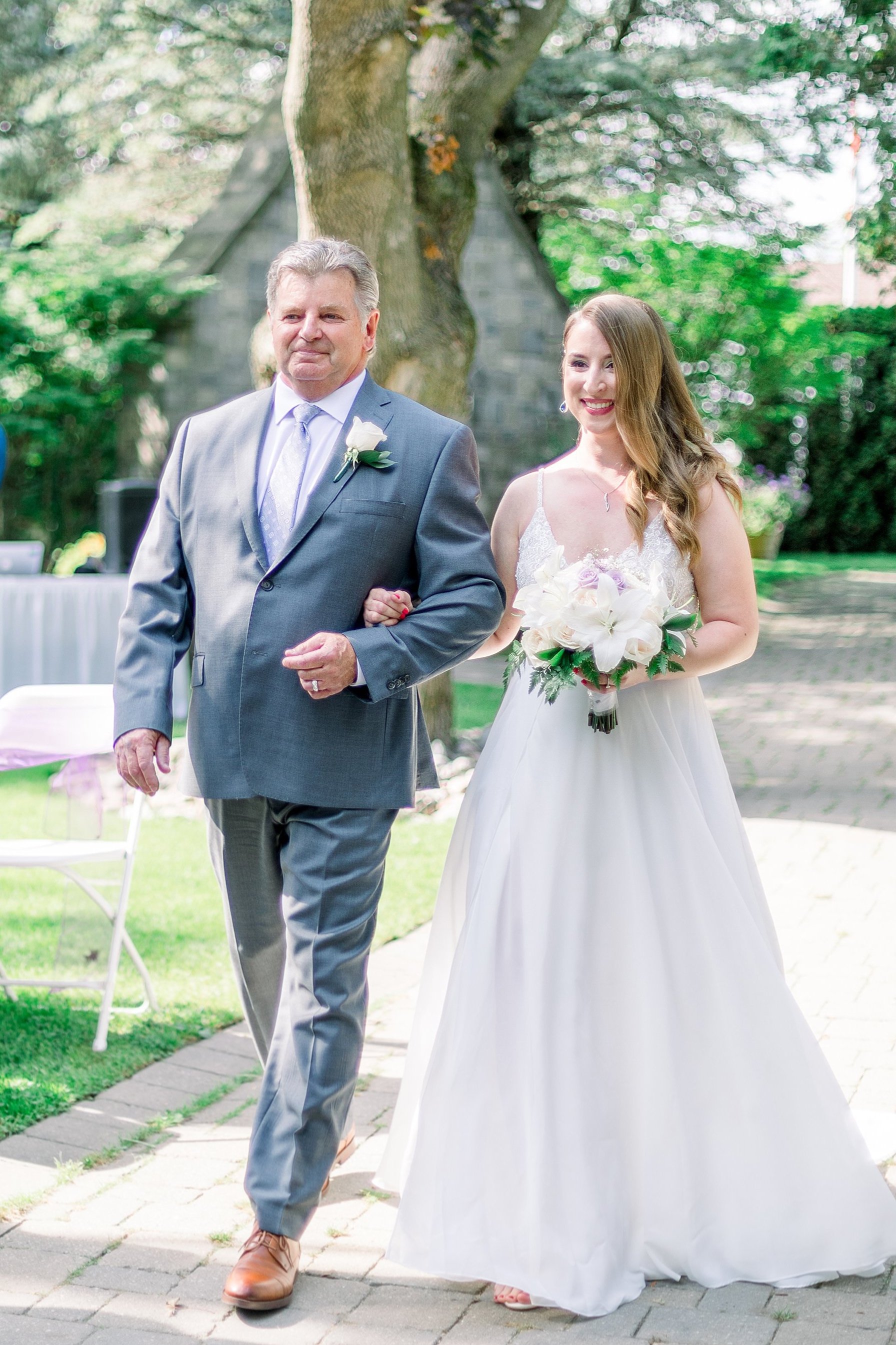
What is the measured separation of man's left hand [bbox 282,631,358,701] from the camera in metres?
3.01

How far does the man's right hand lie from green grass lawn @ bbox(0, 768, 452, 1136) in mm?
1370

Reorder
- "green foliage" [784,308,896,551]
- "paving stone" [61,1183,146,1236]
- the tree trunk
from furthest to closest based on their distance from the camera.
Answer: "green foliage" [784,308,896,551] < the tree trunk < "paving stone" [61,1183,146,1236]

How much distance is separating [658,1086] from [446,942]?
605mm

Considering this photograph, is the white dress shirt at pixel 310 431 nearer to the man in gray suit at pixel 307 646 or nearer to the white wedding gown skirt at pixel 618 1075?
the man in gray suit at pixel 307 646

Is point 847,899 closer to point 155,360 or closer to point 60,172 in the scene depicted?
point 155,360

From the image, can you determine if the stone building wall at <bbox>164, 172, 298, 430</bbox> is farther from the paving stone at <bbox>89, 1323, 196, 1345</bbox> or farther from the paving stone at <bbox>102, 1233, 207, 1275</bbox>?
the paving stone at <bbox>89, 1323, 196, 1345</bbox>

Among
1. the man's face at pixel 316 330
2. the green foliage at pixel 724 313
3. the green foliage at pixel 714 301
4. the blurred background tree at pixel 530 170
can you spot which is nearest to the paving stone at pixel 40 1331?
the man's face at pixel 316 330

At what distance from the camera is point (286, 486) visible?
3.30 meters

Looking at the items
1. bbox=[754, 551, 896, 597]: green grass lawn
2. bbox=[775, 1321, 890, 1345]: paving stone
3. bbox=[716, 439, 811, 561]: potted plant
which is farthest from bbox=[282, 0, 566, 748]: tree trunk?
bbox=[754, 551, 896, 597]: green grass lawn

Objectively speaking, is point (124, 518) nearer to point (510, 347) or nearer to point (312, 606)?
point (510, 347)

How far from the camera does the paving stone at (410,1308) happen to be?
2.99 metres

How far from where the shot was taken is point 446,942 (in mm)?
3480

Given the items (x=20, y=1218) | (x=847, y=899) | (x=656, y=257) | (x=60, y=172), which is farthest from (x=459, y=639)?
(x=60, y=172)

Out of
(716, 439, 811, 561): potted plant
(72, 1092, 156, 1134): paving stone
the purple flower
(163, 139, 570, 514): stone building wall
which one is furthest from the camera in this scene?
(716, 439, 811, 561): potted plant
